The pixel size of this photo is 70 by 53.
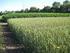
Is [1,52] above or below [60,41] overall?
below

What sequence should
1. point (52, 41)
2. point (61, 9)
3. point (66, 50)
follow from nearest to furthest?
point (66, 50)
point (52, 41)
point (61, 9)

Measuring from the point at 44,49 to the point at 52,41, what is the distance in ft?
1.13

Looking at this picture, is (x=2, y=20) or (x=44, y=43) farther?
(x=2, y=20)

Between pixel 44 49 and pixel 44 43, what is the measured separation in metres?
0.35

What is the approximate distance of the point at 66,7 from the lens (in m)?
69.2

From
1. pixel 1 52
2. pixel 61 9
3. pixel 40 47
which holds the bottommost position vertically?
pixel 61 9

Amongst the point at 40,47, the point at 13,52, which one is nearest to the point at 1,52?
the point at 13,52

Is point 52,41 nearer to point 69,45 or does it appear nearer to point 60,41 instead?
point 60,41

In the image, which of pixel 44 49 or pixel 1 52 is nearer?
pixel 44 49

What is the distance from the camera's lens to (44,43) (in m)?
6.66

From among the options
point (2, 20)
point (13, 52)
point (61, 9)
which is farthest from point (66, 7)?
point (13, 52)

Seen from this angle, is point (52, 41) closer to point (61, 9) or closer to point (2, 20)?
point (2, 20)

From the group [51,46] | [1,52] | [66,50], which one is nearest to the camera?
[66,50]

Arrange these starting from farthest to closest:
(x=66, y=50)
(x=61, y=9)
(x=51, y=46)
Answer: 1. (x=61, y=9)
2. (x=51, y=46)
3. (x=66, y=50)
